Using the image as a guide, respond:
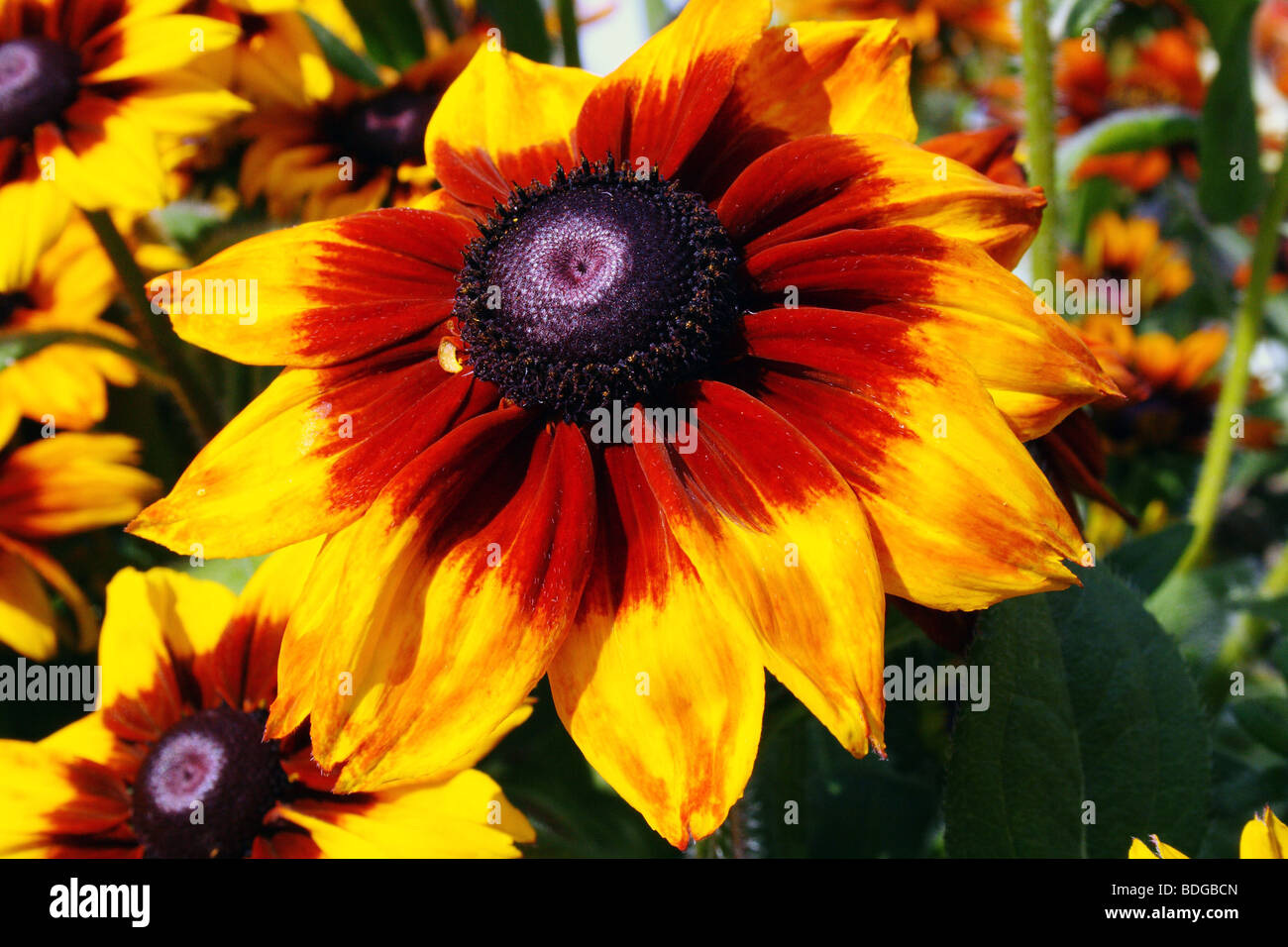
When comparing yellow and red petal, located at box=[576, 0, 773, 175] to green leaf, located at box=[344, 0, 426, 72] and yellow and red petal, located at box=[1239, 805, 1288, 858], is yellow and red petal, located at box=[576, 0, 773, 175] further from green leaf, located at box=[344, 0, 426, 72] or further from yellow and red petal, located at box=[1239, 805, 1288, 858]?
green leaf, located at box=[344, 0, 426, 72]

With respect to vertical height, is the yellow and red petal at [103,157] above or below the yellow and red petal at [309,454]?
above

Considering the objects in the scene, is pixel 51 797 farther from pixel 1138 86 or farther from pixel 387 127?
pixel 1138 86

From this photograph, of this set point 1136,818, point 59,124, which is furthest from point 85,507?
point 1136,818

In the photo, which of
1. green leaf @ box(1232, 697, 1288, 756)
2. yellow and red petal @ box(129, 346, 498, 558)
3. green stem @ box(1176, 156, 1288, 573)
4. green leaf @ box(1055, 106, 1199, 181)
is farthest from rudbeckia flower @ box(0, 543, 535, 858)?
green leaf @ box(1055, 106, 1199, 181)

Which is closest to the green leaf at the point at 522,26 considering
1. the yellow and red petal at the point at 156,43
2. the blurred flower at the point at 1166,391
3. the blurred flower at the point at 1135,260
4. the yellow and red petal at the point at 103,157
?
the yellow and red petal at the point at 156,43

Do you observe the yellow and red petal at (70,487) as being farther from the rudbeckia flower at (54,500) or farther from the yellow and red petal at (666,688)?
the yellow and red petal at (666,688)
